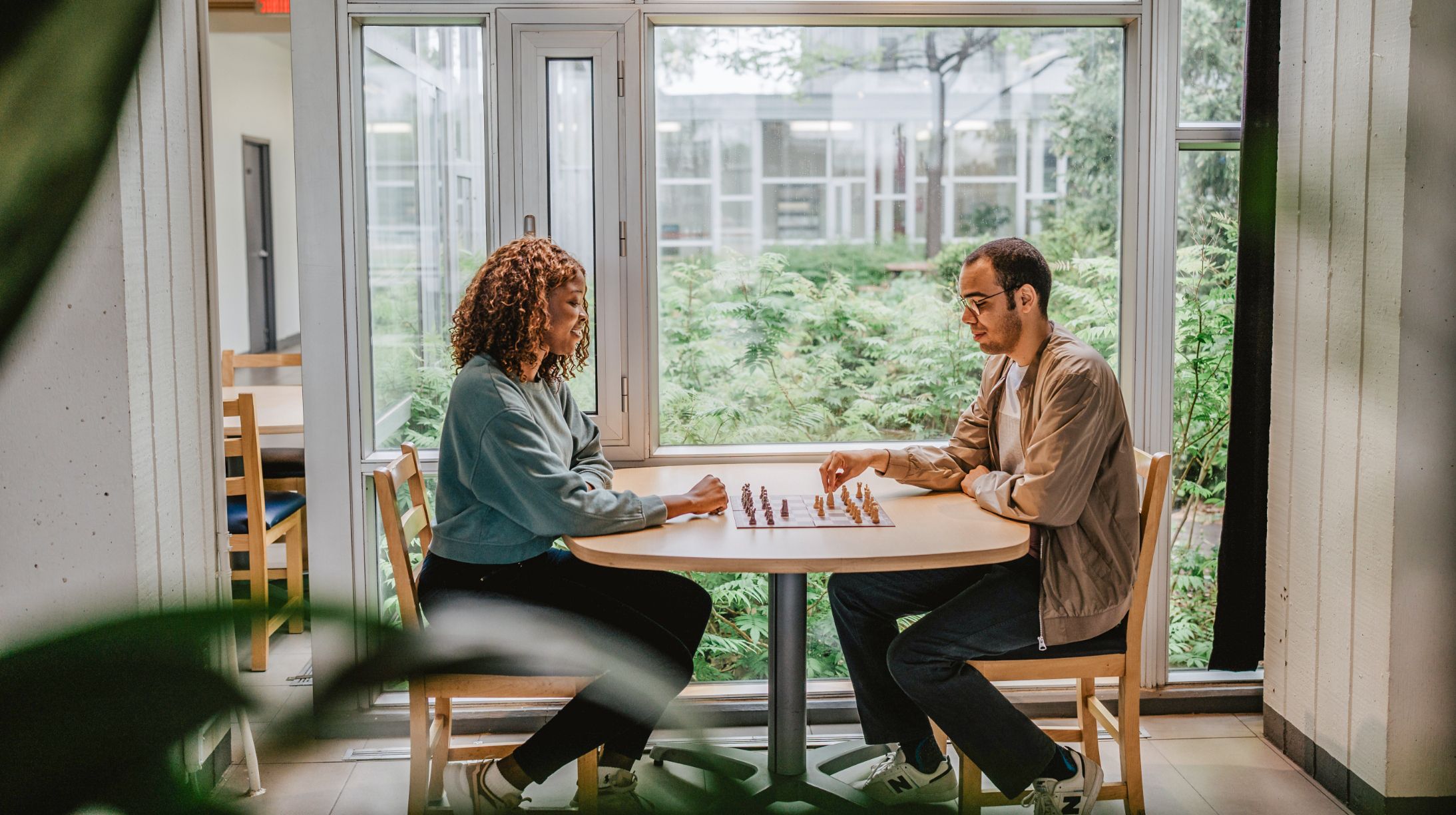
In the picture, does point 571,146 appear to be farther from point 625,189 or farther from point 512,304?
point 512,304

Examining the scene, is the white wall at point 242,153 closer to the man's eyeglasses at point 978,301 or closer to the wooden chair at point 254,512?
the wooden chair at point 254,512

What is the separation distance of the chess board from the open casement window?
0.69 metres

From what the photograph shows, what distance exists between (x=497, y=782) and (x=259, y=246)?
8596mm

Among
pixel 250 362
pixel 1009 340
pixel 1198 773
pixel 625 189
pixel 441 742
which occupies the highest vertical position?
pixel 625 189

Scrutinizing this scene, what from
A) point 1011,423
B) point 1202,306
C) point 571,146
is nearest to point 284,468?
point 571,146

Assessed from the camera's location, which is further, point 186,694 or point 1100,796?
point 1100,796

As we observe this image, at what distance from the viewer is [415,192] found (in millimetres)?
3084

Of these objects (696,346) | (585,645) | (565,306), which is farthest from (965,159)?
(585,645)

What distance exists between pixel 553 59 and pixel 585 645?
2857 mm

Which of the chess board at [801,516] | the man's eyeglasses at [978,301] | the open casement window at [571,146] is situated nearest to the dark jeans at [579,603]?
the chess board at [801,516]

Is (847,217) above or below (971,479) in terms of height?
above

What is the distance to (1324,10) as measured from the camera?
8.86ft

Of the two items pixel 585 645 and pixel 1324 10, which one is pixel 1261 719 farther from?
pixel 585 645

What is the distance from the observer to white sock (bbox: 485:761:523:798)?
2.00 meters
